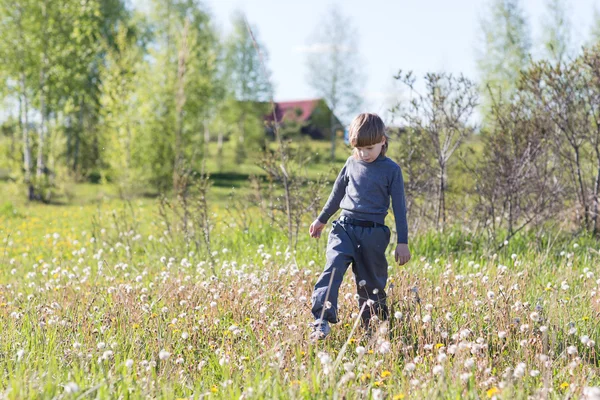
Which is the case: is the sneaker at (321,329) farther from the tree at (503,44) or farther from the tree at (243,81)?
the tree at (243,81)

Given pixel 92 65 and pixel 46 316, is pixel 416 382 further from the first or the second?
pixel 92 65

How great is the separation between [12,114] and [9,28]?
170 inches

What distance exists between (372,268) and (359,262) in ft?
0.33

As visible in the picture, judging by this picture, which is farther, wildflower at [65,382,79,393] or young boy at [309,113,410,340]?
young boy at [309,113,410,340]

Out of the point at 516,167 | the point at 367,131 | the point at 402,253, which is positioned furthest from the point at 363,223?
the point at 516,167

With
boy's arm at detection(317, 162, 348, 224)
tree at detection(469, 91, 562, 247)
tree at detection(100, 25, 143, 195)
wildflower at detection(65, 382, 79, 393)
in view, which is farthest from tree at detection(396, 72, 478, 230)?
tree at detection(100, 25, 143, 195)

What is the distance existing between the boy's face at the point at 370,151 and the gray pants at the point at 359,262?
455 mm

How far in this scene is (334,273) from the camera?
3.86 meters

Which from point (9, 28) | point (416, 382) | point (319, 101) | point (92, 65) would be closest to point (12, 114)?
point (9, 28)

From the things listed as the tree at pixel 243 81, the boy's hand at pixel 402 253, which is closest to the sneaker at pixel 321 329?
the boy's hand at pixel 402 253

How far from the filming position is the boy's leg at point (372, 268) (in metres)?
4.05

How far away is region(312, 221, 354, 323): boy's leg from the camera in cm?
391

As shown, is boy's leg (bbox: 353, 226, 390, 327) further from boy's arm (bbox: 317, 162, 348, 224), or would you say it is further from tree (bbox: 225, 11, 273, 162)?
tree (bbox: 225, 11, 273, 162)

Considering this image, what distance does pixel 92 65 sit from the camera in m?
30.2
